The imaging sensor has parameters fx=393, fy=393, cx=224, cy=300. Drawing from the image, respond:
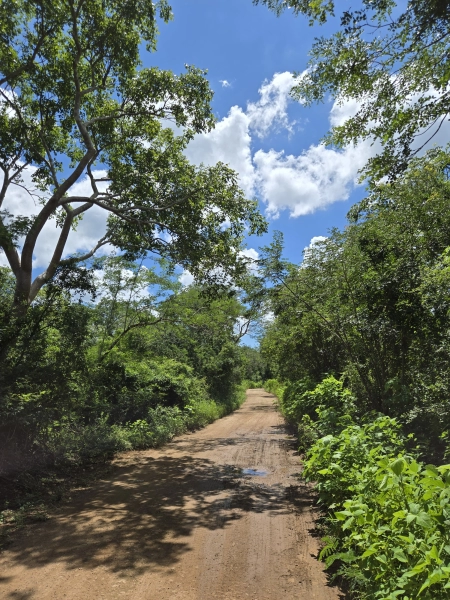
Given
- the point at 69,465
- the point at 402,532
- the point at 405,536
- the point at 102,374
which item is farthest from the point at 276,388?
the point at 405,536

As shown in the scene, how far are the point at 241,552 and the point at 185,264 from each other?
6.68 meters

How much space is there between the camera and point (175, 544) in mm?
4828

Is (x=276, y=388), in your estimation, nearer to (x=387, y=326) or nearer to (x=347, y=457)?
(x=387, y=326)

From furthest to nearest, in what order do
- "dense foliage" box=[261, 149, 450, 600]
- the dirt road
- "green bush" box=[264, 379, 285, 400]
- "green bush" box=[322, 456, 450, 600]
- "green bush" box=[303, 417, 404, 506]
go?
"green bush" box=[264, 379, 285, 400] < "green bush" box=[303, 417, 404, 506] < the dirt road < "dense foliage" box=[261, 149, 450, 600] < "green bush" box=[322, 456, 450, 600]

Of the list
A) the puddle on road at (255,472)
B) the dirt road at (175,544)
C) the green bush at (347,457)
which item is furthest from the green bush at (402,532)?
the puddle on road at (255,472)

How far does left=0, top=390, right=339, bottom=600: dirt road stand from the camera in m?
3.78

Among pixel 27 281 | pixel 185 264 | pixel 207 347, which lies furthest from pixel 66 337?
pixel 207 347

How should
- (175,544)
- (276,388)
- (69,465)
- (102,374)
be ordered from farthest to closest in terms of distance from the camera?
(276,388) → (102,374) → (69,465) → (175,544)


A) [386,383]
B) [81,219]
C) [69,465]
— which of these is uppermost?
[81,219]

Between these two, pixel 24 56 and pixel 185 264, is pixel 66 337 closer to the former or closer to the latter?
pixel 185 264

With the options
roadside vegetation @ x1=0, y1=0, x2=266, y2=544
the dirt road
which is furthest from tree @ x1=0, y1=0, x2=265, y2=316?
the dirt road

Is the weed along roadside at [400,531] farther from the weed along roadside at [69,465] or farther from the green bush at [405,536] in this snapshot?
the weed along roadside at [69,465]

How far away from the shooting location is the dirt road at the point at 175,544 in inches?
149

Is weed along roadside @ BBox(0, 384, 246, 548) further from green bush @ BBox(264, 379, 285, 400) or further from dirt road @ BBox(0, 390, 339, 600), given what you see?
green bush @ BBox(264, 379, 285, 400)
